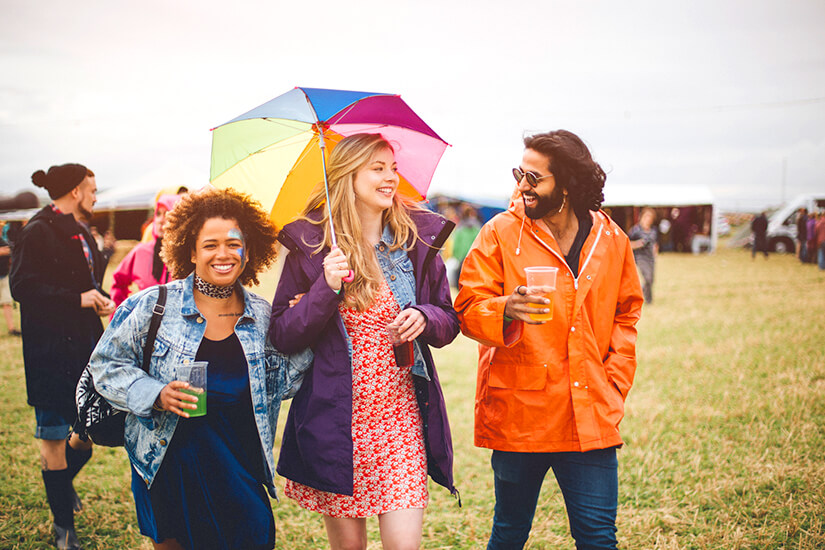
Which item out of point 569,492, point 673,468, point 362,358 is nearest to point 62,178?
point 362,358

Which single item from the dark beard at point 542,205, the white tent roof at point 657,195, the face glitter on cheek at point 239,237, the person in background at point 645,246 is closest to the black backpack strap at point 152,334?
the face glitter on cheek at point 239,237

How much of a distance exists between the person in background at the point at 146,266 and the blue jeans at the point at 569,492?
2776 mm

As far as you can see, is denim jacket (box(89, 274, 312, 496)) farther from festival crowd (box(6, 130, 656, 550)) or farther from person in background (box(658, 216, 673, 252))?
person in background (box(658, 216, 673, 252))

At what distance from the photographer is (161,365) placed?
90.7 inches

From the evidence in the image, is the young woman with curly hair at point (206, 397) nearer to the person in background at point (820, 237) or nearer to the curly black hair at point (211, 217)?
the curly black hair at point (211, 217)

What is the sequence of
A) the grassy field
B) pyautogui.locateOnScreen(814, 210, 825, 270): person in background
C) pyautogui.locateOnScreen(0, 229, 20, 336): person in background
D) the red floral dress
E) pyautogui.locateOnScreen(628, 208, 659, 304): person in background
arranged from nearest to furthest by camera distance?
the red floral dress → the grassy field → pyautogui.locateOnScreen(0, 229, 20, 336): person in background → pyautogui.locateOnScreen(628, 208, 659, 304): person in background → pyautogui.locateOnScreen(814, 210, 825, 270): person in background

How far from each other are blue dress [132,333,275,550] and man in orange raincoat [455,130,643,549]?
3.21 feet

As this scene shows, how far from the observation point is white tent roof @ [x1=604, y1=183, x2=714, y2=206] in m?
29.7

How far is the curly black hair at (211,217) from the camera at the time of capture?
98.3 inches

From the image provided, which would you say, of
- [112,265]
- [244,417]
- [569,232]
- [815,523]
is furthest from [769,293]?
[112,265]

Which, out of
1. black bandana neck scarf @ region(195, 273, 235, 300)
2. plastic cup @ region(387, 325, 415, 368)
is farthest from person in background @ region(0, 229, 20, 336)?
plastic cup @ region(387, 325, 415, 368)

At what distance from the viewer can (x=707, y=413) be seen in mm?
5641

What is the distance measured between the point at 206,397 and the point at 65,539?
216 centimetres

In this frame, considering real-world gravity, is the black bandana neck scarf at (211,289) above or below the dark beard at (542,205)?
below
